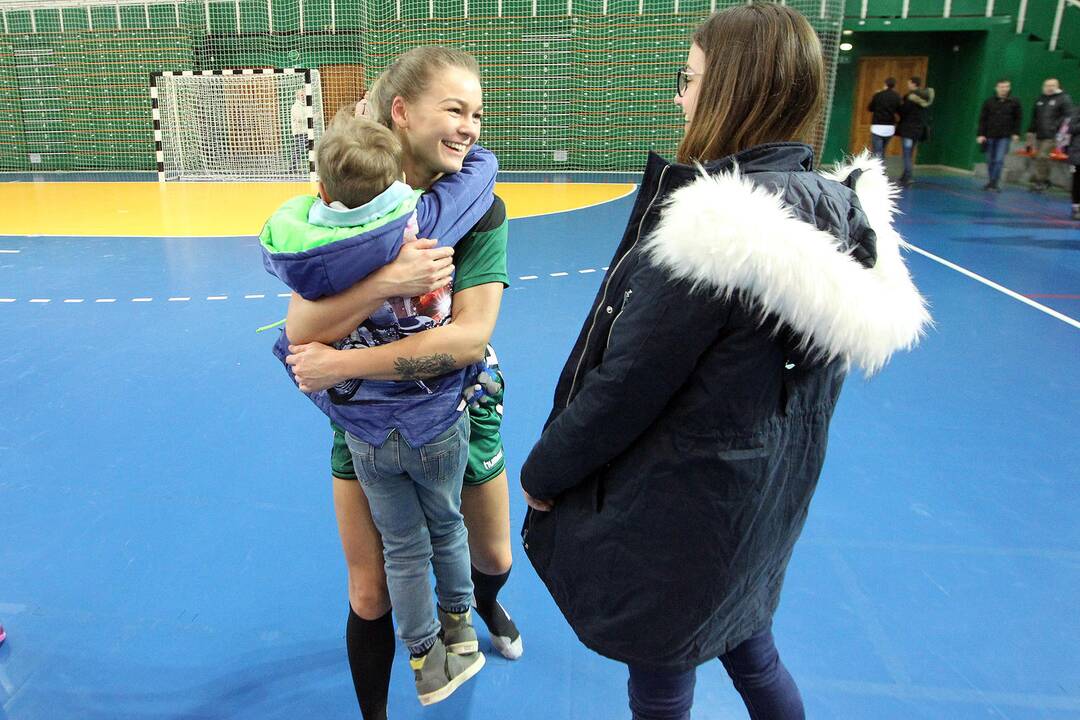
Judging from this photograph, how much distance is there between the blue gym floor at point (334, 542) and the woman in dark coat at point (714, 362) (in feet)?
2.54

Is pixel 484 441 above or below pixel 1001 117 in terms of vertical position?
below

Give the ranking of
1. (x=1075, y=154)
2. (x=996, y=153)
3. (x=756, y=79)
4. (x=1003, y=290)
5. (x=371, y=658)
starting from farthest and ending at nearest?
(x=996, y=153), (x=1075, y=154), (x=1003, y=290), (x=371, y=658), (x=756, y=79)

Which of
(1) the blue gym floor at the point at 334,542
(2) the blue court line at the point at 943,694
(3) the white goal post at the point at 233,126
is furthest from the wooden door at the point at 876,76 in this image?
(2) the blue court line at the point at 943,694

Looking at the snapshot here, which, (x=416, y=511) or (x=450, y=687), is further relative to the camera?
(x=450, y=687)

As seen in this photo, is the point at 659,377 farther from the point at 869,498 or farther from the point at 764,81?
the point at 869,498

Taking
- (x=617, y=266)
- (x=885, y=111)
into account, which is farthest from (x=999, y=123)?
(x=617, y=266)

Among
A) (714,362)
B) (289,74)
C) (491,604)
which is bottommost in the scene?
(491,604)

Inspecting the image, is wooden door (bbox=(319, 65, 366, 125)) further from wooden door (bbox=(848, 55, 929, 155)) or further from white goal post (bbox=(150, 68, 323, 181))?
wooden door (bbox=(848, 55, 929, 155))

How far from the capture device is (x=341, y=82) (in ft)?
48.7

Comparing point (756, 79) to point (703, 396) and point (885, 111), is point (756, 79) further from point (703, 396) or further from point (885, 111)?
point (885, 111)

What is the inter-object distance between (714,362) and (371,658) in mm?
1142

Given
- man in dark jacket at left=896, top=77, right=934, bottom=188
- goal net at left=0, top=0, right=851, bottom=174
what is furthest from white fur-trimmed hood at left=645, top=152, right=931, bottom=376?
goal net at left=0, top=0, right=851, bottom=174

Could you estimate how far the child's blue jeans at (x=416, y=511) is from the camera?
148cm

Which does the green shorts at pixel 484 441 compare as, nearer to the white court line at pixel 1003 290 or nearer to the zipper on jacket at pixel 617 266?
the zipper on jacket at pixel 617 266
